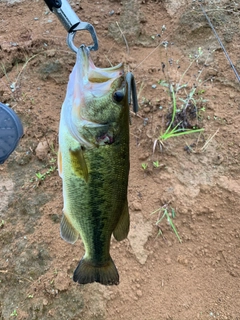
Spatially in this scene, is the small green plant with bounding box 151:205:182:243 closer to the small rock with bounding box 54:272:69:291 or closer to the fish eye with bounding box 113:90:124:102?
the small rock with bounding box 54:272:69:291

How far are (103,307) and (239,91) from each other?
7.10ft

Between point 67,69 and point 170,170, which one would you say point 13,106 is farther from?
point 170,170

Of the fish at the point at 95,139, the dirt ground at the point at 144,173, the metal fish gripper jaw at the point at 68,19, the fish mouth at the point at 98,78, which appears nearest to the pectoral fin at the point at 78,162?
the fish at the point at 95,139

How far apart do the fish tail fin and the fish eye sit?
0.82 metres

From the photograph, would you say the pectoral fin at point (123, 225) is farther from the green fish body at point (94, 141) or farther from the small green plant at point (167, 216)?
the small green plant at point (167, 216)

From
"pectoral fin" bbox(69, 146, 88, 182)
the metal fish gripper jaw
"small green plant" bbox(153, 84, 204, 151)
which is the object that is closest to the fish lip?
the metal fish gripper jaw

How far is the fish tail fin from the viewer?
1786 millimetres

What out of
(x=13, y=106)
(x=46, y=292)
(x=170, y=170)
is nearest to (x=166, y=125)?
(x=170, y=170)

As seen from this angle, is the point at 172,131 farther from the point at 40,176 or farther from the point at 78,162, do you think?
the point at 78,162

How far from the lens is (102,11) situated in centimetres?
376

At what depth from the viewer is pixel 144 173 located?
2861mm

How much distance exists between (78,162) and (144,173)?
4.54 feet

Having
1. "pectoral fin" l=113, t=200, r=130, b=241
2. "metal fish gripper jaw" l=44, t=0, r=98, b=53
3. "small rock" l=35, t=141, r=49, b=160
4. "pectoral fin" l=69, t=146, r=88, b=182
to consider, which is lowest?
"small rock" l=35, t=141, r=49, b=160

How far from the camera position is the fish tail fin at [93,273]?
5.86 feet
